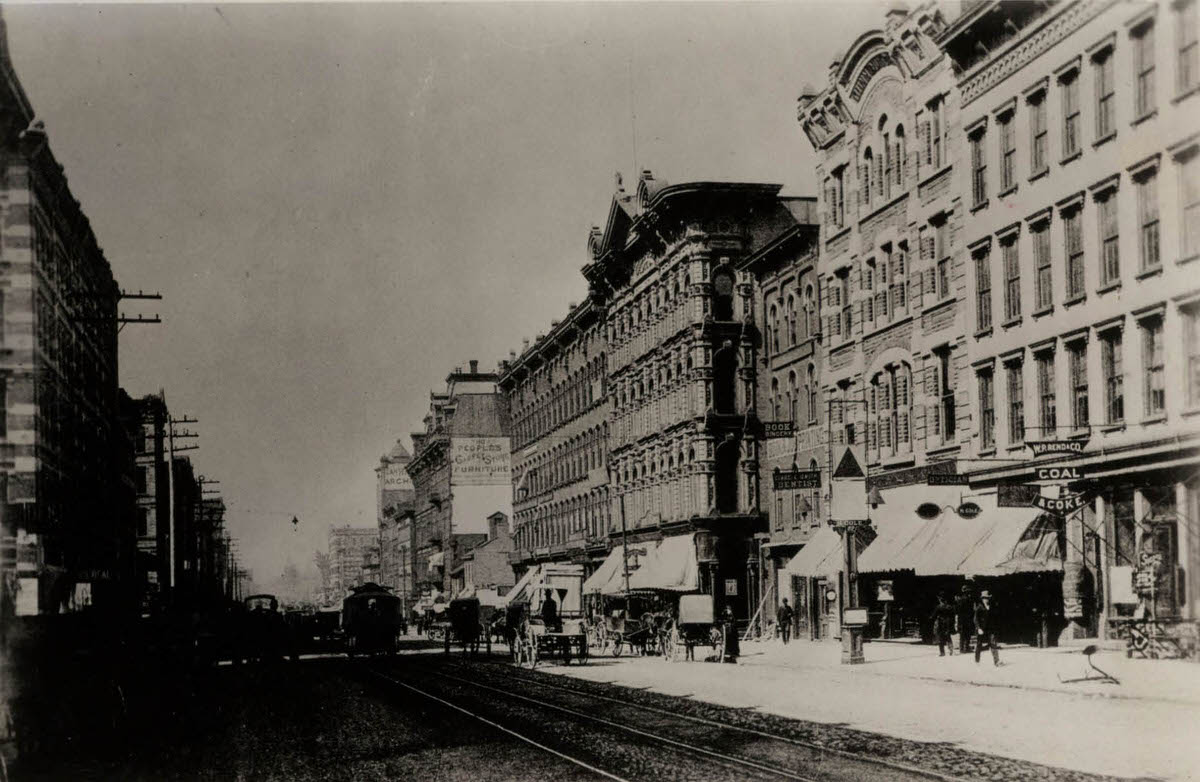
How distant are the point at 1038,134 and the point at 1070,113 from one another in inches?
55.2

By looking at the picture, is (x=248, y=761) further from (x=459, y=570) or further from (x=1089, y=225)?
(x=459, y=570)

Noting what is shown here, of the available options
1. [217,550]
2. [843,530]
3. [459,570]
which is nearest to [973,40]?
[843,530]

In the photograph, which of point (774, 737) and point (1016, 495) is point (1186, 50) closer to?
point (1016, 495)

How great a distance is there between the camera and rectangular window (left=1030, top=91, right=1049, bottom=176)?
32.3 metres

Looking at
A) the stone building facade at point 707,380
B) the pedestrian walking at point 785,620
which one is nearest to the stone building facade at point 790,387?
the stone building facade at point 707,380

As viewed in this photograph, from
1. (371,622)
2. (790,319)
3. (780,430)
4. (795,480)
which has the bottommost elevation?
(371,622)

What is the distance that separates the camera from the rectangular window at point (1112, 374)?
29.4 metres

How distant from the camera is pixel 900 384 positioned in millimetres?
39906

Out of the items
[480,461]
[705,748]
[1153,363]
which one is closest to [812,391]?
[1153,363]

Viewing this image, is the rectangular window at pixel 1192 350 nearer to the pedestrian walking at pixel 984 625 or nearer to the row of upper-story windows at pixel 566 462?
the pedestrian walking at pixel 984 625

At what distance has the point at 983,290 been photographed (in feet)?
116

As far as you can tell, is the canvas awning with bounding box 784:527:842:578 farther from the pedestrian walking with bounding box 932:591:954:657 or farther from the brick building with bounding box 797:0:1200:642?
the pedestrian walking with bounding box 932:591:954:657

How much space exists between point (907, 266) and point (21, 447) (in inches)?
935

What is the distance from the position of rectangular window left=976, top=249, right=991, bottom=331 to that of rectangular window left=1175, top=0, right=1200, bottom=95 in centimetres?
872
